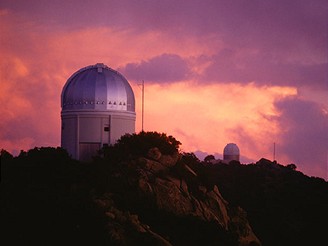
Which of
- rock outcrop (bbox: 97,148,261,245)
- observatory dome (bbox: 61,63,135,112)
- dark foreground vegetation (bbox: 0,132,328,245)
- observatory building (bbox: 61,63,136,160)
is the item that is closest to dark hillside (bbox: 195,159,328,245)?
dark foreground vegetation (bbox: 0,132,328,245)

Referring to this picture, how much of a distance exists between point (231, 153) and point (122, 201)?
5910cm

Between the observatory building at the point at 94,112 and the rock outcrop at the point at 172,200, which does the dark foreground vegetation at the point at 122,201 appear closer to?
the rock outcrop at the point at 172,200

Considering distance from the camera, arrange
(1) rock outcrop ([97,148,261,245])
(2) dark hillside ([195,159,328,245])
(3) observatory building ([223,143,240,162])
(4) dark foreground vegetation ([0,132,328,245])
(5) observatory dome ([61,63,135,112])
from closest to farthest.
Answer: (4) dark foreground vegetation ([0,132,328,245]), (1) rock outcrop ([97,148,261,245]), (5) observatory dome ([61,63,135,112]), (2) dark hillside ([195,159,328,245]), (3) observatory building ([223,143,240,162])

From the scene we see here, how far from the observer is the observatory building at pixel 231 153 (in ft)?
316

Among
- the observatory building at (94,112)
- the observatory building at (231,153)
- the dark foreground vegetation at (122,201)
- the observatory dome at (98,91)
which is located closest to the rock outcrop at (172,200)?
the dark foreground vegetation at (122,201)

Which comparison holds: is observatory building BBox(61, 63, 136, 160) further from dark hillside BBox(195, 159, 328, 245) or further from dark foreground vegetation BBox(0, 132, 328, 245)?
dark hillside BBox(195, 159, 328, 245)

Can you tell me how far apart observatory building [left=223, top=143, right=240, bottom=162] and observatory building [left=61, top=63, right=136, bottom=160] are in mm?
46236

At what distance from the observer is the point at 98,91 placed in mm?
51312

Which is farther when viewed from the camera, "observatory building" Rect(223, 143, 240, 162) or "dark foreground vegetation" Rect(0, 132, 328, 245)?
"observatory building" Rect(223, 143, 240, 162)

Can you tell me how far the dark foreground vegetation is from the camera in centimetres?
3428

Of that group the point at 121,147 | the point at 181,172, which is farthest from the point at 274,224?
the point at 121,147

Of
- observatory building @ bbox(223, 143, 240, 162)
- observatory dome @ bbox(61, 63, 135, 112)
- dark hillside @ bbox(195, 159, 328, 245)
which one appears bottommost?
dark hillside @ bbox(195, 159, 328, 245)

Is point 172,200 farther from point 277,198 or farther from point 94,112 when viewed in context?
point 277,198

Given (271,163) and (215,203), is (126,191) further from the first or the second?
(271,163)
